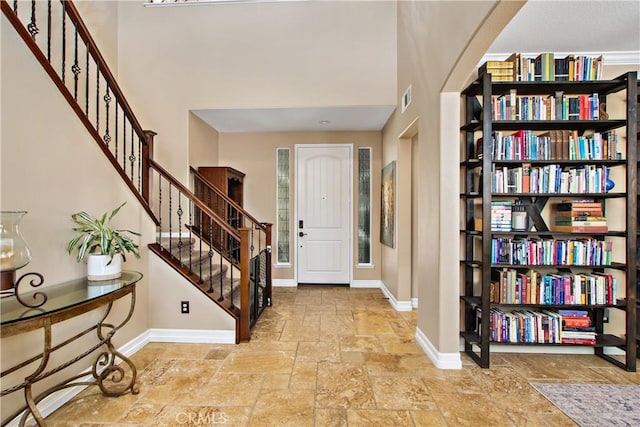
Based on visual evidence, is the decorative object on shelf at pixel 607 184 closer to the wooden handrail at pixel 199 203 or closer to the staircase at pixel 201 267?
the wooden handrail at pixel 199 203

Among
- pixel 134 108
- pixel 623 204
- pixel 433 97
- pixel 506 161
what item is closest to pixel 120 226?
pixel 134 108

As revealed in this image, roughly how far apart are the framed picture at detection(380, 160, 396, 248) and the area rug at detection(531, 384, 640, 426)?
2.34 metres

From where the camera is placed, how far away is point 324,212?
5.26 meters

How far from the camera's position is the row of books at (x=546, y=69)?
260 centimetres

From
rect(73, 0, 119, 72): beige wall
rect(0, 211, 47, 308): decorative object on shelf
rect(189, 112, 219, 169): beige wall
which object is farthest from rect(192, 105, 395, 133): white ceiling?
rect(0, 211, 47, 308): decorative object on shelf

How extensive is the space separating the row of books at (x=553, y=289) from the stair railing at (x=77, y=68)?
3372mm

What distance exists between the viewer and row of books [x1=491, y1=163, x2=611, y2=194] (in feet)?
8.50

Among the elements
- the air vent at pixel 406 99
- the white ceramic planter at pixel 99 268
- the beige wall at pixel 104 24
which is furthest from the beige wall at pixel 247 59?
the white ceramic planter at pixel 99 268

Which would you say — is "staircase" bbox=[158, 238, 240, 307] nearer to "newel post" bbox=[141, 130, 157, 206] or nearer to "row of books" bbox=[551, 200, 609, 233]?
"newel post" bbox=[141, 130, 157, 206]

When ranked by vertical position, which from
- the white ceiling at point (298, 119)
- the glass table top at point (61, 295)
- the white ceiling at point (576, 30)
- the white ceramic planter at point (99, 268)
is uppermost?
the white ceiling at point (576, 30)

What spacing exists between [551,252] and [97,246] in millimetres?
3647

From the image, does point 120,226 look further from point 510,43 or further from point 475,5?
point 510,43

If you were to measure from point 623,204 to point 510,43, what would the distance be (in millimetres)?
1816

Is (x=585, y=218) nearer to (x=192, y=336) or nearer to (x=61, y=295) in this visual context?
(x=192, y=336)
